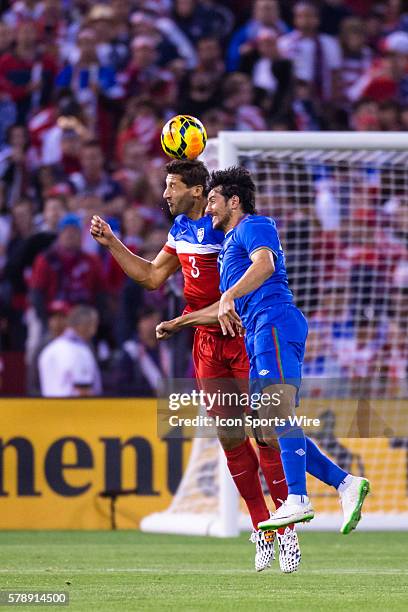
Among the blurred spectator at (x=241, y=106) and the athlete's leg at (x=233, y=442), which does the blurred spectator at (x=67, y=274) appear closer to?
the blurred spectator at (x=241, y=106)

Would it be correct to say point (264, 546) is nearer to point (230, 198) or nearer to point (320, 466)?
point (320, 466)

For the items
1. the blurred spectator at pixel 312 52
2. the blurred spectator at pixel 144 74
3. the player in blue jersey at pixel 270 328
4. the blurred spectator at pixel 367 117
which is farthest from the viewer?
the blurred spectator at pixel 312 52

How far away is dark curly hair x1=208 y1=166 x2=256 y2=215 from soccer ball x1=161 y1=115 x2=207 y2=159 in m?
0.36

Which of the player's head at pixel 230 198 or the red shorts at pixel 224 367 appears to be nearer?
the player's head at pixel 230 198

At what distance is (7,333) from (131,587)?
6.88 m

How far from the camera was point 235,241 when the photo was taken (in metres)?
7.31

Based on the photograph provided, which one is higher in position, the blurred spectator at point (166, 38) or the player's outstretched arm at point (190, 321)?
the blurred spectator at point (166, 38)

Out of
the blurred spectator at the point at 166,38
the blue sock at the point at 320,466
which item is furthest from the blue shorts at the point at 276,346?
the blurred spectator at the point at 166,38

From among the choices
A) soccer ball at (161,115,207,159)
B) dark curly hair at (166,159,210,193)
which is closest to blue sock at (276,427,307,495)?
dark curly hair at (166,159,210,193)

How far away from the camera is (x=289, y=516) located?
6.91 m

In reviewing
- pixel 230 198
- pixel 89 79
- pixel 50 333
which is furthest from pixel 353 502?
pixel 89 79

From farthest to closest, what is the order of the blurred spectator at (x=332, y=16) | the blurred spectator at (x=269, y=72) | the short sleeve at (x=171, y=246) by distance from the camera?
the blurred spectator at (x=332, y=16)
the blurred spectator at (x=269, y=72)
the short sleeve at (x=171, y=246)

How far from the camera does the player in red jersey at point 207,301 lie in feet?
25.4

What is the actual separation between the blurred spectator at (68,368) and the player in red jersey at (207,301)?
492cm
